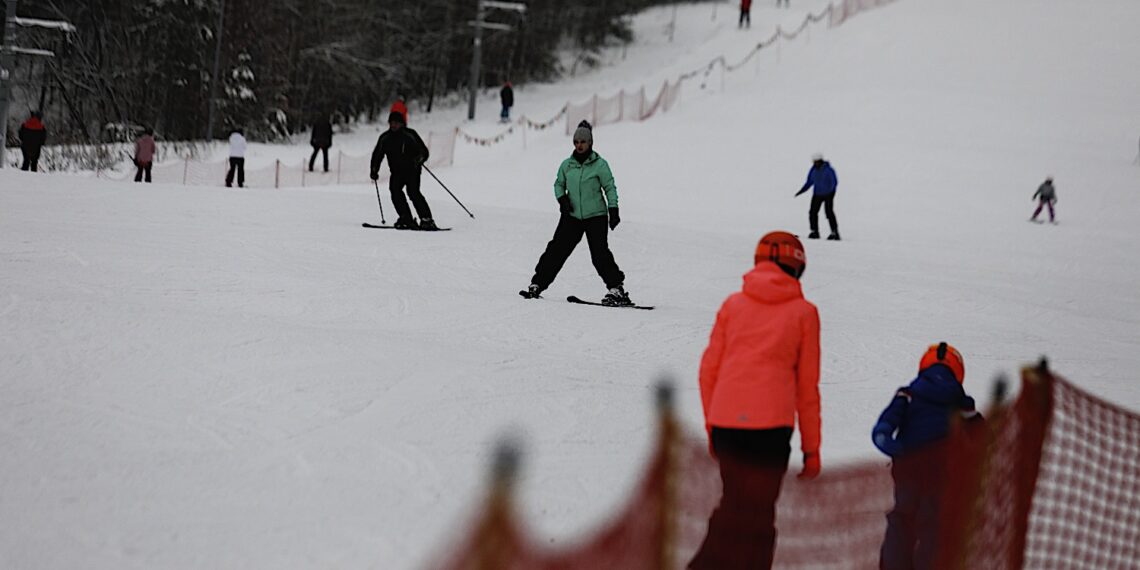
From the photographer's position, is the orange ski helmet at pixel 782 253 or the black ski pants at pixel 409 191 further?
the black ski pants at pixel 409 191

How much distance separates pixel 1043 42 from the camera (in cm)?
3716

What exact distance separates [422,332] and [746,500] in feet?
15.4

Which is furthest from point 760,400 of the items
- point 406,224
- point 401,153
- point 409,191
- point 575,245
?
point 406,224

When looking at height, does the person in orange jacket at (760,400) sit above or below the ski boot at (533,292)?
above

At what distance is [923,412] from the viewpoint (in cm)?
445

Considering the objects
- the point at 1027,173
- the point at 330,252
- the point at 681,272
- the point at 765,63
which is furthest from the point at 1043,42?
A: the point at 330,252

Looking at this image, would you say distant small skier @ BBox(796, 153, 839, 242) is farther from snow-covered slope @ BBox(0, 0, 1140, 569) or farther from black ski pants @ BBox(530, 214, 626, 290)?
black ski pants @ BBox(530, 214, 626, 290)

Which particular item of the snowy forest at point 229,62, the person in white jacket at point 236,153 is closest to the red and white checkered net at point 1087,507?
the person in white jacket at point 236,153

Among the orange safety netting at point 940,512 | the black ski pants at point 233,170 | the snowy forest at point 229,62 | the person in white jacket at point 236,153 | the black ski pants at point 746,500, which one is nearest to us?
the orange safety netting at point 940,512

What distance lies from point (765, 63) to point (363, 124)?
46.1 ft

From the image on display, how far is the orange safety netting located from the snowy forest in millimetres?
26230

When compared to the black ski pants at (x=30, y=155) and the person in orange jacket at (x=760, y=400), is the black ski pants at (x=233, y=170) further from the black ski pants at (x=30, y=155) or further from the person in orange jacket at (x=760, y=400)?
the person in orange jacket at (x=760, y=400)

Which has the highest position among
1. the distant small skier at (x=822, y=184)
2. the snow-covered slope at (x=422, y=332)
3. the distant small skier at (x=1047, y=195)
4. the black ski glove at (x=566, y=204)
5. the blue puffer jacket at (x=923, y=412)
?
the distant small skier at (x=1047, y=195)

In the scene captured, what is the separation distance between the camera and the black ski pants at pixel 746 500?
3.89m
